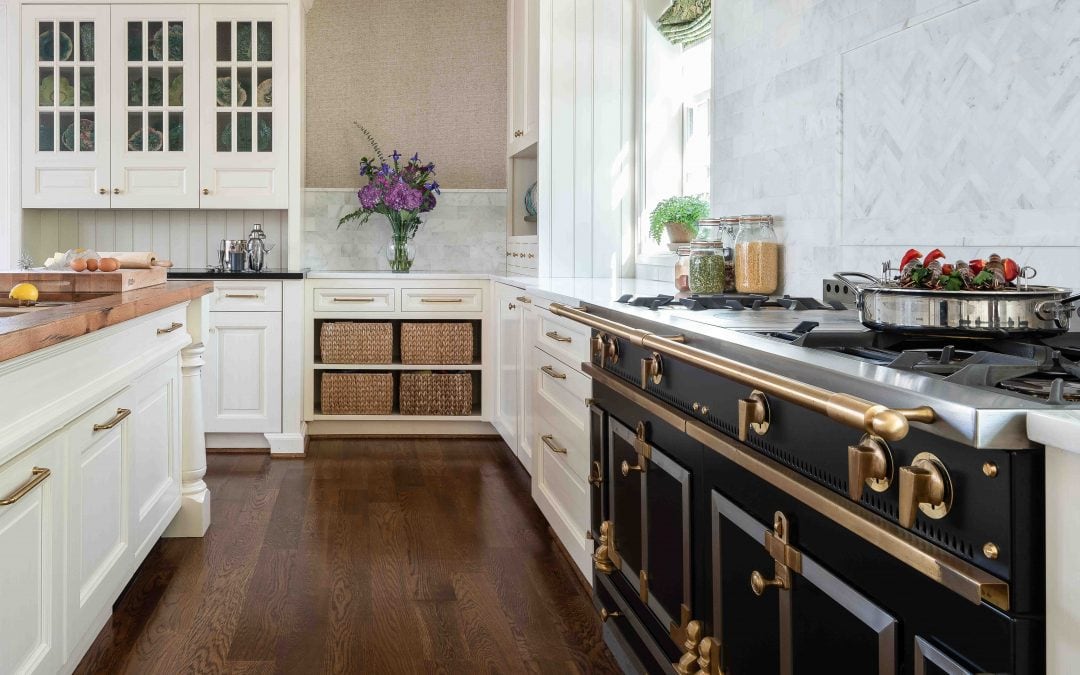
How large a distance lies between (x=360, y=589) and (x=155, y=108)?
3153mm

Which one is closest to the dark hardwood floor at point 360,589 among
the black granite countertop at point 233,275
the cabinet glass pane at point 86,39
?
the black granite countertop at point 233,275

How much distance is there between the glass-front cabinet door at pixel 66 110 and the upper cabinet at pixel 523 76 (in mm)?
2016

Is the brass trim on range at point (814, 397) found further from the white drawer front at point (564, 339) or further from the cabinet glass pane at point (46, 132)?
the cabinet glass pane at point (46, 132)

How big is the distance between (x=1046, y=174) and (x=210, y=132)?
4.26 metres

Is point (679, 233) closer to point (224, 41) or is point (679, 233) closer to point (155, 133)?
point (224, 41)

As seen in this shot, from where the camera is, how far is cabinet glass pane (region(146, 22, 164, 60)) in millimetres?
5020

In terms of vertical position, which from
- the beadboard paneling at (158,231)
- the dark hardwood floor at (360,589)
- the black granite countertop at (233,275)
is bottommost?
the dark hardwood floor at (360,589)

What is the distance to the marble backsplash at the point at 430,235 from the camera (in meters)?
5.63

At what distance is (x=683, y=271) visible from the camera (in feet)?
9.63

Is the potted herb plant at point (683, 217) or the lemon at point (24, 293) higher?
the potted herb plant at point (683, 217)

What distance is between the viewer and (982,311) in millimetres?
1255

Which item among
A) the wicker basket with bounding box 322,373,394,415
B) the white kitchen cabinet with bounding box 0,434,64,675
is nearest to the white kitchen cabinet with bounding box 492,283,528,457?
the wicker basket with bounding box 322,373,394,415

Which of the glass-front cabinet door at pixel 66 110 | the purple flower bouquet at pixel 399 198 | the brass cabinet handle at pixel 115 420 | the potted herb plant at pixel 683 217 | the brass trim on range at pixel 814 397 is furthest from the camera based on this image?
the purple flower bouquet at pixel 399 198

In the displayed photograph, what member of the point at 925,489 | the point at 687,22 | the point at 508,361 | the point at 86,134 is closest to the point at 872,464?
the point at 925,489
